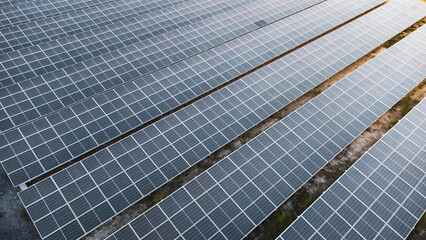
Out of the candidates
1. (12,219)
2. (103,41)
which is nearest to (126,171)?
(12,219)

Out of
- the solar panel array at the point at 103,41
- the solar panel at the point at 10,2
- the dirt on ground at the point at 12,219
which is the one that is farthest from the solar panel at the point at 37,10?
the dirt on ground at the point at 12,219

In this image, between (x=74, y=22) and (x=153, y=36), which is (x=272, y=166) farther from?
(x=74, y=22)

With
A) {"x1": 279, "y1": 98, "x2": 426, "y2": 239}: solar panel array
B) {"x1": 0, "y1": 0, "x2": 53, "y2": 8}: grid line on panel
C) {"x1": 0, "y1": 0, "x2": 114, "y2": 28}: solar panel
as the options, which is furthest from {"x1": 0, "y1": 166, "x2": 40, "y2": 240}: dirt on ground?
{"x1": 0, "y1": 0, "x2": 53, "y2": 8}: grid line on panel

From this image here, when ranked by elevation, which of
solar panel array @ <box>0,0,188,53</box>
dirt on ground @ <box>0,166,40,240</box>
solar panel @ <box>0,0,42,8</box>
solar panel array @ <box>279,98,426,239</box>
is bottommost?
dirt on ground @ <box>0,166,40,240</box>

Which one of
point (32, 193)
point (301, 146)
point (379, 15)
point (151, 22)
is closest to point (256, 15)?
point (151, 22)

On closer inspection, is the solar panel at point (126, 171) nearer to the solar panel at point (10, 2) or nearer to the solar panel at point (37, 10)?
the solar panel at point (37, 10)

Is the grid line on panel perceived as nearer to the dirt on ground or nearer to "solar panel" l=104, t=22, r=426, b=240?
the dirt on ground
